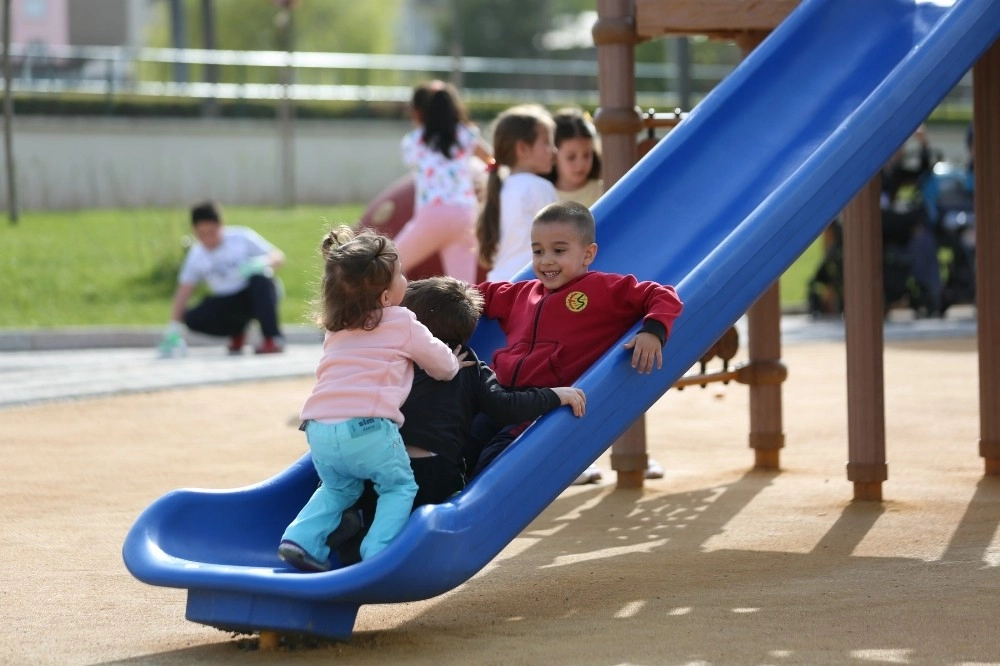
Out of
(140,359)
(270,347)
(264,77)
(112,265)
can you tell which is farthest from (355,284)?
(264,77)

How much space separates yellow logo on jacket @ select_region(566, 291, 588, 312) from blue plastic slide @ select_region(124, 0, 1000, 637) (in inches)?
9.9

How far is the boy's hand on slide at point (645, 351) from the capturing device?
187 inches

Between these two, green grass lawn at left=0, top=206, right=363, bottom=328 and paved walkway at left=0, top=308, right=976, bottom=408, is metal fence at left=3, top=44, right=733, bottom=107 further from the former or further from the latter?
paved walkway at left=0, top=308, right=976, bottom=408

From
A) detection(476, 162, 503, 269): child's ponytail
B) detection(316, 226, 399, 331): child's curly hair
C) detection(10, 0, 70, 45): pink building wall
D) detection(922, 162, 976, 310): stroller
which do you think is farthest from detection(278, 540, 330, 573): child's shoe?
detection(10, 0, 70, 45): pink building wall

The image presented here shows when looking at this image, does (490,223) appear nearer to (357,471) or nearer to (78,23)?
(357,471)

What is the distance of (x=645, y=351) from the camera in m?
4.74

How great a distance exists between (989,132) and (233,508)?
3.87 m

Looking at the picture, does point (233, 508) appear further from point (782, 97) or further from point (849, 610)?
point (782, 97)

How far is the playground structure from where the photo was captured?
21.1 ft

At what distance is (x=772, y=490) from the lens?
682 centimetres

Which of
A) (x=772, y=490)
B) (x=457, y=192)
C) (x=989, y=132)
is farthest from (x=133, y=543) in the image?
(x=457, y=192)

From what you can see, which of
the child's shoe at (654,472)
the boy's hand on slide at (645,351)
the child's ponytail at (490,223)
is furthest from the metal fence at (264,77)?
the boy's hand on slide at (645,351)

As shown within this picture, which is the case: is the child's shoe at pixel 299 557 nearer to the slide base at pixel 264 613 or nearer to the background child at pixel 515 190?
the slide base at pixel 264 613

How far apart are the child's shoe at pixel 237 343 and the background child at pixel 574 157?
6.64 m
